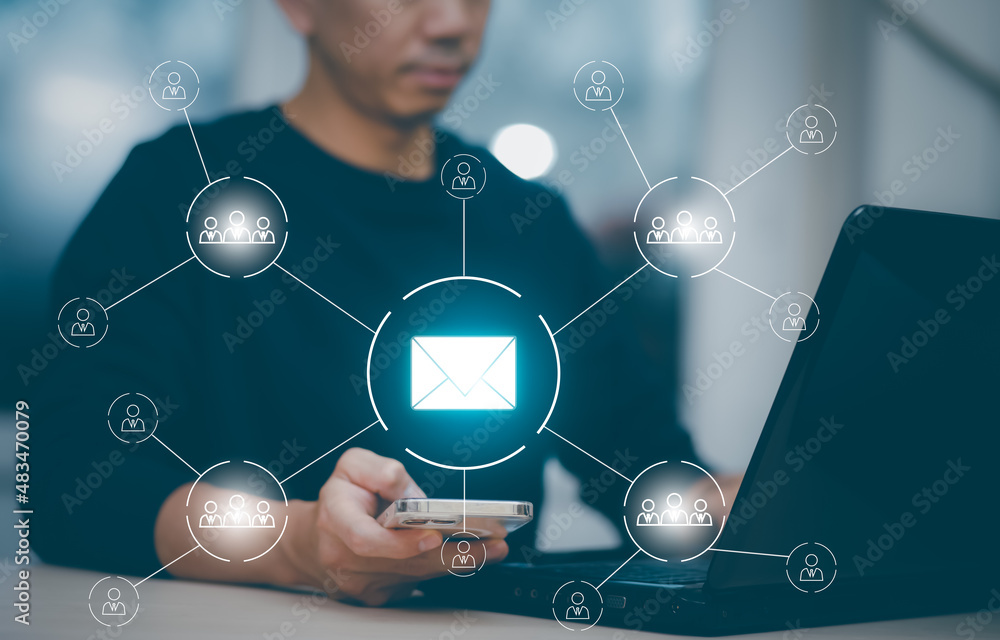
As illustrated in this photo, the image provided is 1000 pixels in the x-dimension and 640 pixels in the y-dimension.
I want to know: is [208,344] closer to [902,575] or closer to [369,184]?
[369,184]

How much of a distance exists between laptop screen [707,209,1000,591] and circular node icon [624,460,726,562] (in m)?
0.22

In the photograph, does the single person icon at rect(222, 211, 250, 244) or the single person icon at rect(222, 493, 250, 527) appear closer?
the single person icon at rect(222, 493, 250, 527)

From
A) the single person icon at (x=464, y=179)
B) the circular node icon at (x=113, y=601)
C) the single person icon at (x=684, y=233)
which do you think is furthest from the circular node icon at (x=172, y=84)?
the single person icon at (x=684, y=233)

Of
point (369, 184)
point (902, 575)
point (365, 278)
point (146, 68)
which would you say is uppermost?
point (146, 68)

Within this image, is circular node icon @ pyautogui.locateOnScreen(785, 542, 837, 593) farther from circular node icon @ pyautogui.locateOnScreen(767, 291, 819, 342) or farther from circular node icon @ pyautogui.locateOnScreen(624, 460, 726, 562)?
circular node icon @ pyautogui.locateOnScreen(767, 291, 819, 342)

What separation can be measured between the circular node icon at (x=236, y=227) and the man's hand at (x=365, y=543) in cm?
38

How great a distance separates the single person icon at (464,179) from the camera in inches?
42.3

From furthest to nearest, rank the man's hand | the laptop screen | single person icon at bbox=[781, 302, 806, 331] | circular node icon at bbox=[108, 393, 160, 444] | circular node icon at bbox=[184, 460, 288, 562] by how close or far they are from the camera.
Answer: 1. single person icon at bbox=[781, 302, 806, 331]
2. circular node icon at bbox=[108, 393, 160, 444]
3. circular node icon at bbox=[184, 460, 288, 562]
4. the man's hand
5. the laptop screen

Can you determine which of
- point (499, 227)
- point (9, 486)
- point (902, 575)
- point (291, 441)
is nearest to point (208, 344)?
point (291, 441)

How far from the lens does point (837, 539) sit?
0.65 meters

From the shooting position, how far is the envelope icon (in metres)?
0.90

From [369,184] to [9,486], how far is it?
572 mm

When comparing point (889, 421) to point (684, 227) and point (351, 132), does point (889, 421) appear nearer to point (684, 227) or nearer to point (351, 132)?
point (684, 227)
